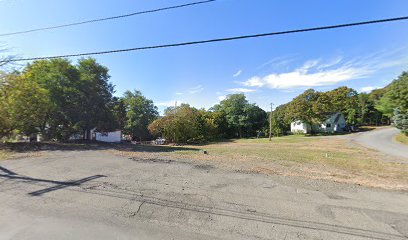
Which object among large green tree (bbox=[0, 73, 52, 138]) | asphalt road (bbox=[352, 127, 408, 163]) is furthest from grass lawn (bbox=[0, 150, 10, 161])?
asphalt road (bbox=[352, 127, 408, 163])

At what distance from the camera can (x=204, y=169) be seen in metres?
9.38

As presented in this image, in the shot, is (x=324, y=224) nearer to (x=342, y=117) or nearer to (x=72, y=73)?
(x=72, y=73)

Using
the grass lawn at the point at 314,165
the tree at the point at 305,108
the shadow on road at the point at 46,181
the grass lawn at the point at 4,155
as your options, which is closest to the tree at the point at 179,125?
the grass lawn at the point at 314,165

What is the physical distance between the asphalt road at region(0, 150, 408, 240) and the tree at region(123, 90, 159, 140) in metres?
34.3

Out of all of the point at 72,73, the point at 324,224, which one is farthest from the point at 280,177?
the point at 72,73

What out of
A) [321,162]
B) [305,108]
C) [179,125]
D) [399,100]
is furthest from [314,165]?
[305,108]

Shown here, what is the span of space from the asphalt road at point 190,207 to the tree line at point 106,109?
39.3ft

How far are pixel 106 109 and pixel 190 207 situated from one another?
21940 mm

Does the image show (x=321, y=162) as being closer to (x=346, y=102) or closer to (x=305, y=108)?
(x=305, y=108)

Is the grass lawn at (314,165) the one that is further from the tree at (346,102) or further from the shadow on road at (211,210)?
the tree at (346,102)

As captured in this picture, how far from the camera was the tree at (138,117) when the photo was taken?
42.0m

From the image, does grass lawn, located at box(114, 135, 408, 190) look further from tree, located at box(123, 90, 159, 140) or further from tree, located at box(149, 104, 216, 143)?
tree, located at box(123, 90, 159, 140)

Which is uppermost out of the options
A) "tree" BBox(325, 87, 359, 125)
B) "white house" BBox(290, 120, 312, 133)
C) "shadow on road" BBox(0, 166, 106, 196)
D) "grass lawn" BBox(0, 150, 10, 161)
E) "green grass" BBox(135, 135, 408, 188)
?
"tree" BBox(325, 87, 359, 125)

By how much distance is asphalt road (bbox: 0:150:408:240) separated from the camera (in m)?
4.18
